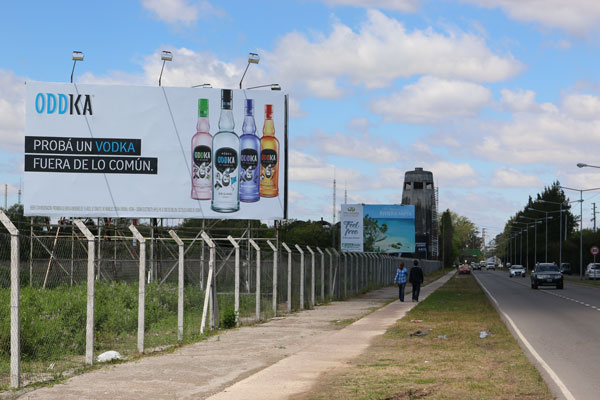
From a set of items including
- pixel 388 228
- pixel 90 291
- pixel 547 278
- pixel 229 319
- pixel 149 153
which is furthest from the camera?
pixel 388 228

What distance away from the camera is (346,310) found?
28422 millimetres

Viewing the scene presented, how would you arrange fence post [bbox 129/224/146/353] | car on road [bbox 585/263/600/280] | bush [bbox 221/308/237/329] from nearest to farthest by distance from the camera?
fence post [bbox 129/224/146/353] → bush [bbox 221/308/237/329] → car on road [bbox 585/263/600/280]

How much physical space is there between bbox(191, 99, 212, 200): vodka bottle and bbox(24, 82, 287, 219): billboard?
4cm

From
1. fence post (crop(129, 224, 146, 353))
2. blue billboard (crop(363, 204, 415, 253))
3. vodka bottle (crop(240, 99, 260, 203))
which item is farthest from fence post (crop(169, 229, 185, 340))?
blue billboard (crop(363, 204, 415, 253))

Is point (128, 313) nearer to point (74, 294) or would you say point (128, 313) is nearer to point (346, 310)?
point (74, 294)

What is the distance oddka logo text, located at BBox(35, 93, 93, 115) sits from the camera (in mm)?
31438

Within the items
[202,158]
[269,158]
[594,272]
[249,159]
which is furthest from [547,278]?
[594,272]

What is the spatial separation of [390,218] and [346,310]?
4773 cm

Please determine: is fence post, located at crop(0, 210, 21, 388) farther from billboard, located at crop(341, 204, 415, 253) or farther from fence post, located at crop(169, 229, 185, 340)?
billboard, located at crop(341, 204, 415, 253)

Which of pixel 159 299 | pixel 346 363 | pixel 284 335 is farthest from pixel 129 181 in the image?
pixel 346 363

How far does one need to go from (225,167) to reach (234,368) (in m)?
19.8

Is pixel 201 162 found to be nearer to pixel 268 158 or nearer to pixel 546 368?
pixel 268 158

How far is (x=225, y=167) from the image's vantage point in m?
32.3

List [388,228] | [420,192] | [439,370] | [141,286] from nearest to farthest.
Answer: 1. [439,370]
2. [141,286]
3. [388,228]
4. [420,192]
